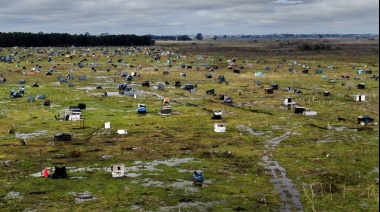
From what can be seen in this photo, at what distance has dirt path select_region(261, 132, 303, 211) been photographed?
31750 mm

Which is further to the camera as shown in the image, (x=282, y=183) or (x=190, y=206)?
(x=282, y=183)

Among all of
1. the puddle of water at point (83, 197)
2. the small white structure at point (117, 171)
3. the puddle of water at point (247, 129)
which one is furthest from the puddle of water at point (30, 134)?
the puddle of water at point (247, 129)

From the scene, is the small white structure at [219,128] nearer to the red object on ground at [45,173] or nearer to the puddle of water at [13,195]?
the red object on ground at [45,173]

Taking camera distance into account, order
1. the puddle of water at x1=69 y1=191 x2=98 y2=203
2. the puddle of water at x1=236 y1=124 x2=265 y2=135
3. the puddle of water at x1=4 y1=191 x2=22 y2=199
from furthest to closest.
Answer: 1. the puddle of water at x1=236 y1=124 x2=265 y2=135
2. the puddle of water at x1=4 y1=191 x2=22 y2=199
3. the puddle of water at x1=69 y1=191 x2=98 y2=203

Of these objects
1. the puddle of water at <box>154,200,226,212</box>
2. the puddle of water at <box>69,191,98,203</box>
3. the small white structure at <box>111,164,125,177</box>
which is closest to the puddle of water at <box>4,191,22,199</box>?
the puddle of water at <box>69,191,98,203</box>

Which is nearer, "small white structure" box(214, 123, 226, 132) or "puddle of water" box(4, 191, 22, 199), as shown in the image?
"puddle of water" box(4, 191, 22, 199)

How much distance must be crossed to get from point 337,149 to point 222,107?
3016 cm

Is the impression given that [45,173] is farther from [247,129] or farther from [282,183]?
[247,129]

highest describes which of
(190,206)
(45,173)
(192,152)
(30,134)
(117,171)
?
(117,171)

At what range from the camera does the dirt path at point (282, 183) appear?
104ft

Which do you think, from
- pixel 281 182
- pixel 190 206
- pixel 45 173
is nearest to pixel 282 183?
pixel 281 182

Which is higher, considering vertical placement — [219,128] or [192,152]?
[219,128]

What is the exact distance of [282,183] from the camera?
36.7 metres

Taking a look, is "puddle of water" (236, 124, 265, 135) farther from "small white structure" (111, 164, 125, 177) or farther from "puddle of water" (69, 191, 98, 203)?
"puddle of water" (69, 191, 98, 203)
